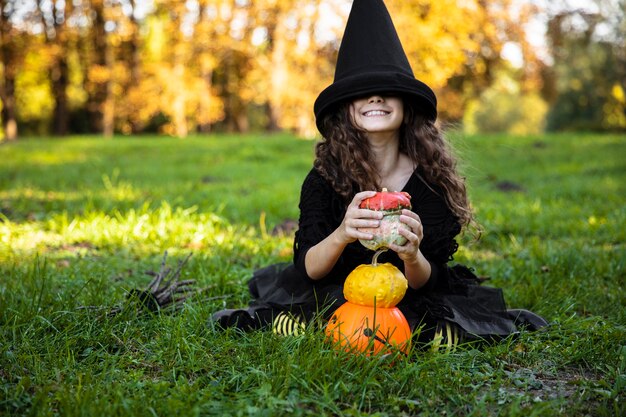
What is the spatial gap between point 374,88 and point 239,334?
1324 millimetres

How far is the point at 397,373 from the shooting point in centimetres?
229

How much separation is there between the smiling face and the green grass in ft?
3.38

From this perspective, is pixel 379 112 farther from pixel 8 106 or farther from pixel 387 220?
pixel 8 106

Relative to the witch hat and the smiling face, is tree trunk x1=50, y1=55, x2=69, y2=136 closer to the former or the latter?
the witch hat

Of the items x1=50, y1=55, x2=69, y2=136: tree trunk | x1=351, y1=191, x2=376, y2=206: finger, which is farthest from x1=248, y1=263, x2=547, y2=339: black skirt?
x1=50, y1=55, x2=69, y2=136: tree trunk

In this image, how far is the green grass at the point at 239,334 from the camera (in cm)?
212

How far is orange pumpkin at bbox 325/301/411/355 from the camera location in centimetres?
242

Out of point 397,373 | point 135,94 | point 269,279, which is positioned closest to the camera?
point 397,373

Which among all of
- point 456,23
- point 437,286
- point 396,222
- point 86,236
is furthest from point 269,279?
point 456,23

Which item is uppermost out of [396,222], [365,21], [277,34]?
[277,34]

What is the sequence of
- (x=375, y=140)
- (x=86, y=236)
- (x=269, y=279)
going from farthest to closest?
(x=86, y=236)
(x=269, y=279)
(x=375, y=140)

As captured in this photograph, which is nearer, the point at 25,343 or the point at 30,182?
the point at 25,343

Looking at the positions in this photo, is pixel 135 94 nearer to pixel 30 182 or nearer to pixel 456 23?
pixel 456 23

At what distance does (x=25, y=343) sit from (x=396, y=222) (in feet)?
5.35
